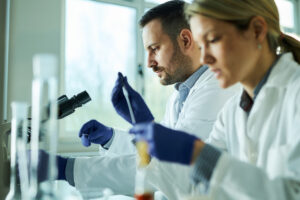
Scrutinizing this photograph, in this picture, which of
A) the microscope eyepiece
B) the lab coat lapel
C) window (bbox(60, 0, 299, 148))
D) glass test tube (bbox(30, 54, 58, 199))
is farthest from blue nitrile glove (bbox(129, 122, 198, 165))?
window (bbox(60, 0, 299, 148))

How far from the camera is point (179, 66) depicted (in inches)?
74.1

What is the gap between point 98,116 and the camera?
2891 millimetres

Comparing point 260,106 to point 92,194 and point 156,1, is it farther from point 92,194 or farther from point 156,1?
point 156,1

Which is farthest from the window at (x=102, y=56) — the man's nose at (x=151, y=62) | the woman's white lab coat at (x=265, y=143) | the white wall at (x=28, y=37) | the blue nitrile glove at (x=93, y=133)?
the woman's white lab coat at (x=265, y=143)

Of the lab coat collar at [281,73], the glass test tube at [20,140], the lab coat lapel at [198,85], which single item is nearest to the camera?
the glass test tube at [20,140]

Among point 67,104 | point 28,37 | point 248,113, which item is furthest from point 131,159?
point 28,37

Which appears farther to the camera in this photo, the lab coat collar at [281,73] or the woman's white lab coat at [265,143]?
the lab coat collar at [281,73]

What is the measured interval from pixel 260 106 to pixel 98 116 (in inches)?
79.7

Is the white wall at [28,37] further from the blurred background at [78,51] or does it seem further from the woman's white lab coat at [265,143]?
the woman's white lab coat at [265,143]

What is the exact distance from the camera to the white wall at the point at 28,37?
90.8 inches

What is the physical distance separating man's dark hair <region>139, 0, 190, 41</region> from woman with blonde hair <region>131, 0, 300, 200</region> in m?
0.75

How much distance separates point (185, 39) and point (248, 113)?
83cm

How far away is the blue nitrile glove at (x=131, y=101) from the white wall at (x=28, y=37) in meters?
0.89

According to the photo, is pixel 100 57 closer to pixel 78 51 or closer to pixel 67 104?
pixel 78 51
